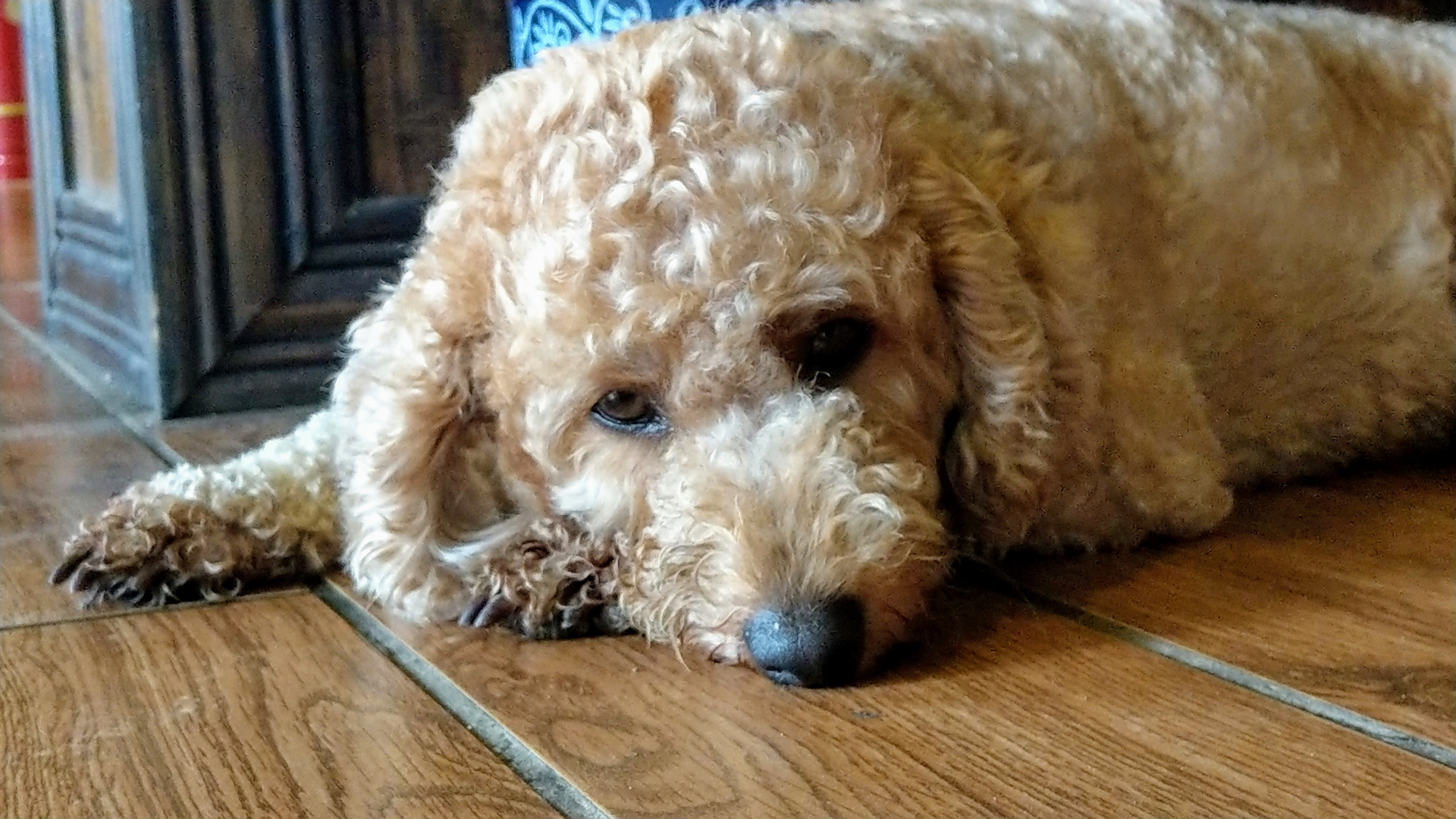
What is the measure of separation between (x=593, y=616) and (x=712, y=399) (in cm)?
25

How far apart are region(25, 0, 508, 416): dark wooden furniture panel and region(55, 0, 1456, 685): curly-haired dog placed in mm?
866

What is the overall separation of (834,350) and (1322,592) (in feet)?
1.74

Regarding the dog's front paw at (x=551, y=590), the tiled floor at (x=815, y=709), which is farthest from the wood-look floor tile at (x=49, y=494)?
the dog's front paw at (x=551, y=590)

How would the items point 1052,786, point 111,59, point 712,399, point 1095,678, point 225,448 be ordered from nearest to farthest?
1. point 1052,786
2. point 1095,678
3. point 712,399
4. point 225,448
5. point 111,59

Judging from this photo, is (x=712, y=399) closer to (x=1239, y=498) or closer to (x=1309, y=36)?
(x=1239, y=498)

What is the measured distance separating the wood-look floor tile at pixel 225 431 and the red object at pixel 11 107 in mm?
5949

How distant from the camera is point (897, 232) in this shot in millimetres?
1325

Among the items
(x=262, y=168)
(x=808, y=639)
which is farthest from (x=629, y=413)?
(x=262, y=168)

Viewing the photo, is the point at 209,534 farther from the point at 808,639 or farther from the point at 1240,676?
the point at 1240,676

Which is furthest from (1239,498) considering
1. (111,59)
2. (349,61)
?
(111,59)

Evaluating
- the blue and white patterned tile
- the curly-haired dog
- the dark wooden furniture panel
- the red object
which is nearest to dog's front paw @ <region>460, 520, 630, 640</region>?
the curly-haired dog

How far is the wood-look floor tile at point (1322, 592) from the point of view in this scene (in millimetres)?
1177

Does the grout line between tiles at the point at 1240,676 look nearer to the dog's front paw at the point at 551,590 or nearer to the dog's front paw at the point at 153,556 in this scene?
the dog's front paw at the point at 551,590

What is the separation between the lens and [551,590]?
1.38 metres
